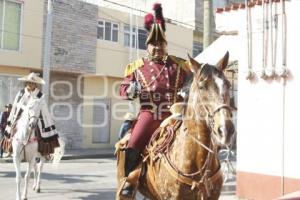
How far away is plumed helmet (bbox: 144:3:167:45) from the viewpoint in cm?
568

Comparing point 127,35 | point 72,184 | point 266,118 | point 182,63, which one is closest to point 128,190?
point 182,63

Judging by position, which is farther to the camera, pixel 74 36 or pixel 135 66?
pixel 74 36

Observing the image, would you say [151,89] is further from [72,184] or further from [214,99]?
[72,184]

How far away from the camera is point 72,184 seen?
488 inches

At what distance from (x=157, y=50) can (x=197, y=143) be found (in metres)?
1.47

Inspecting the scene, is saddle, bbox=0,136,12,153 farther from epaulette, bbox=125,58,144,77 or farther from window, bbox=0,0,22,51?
window, bbox=0,0,22,51

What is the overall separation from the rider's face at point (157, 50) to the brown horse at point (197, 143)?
92 cm

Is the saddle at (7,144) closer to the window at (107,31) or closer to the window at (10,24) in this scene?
the window at (10,24)

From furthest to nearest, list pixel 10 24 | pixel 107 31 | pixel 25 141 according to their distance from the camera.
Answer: pixel 107 31
pixel 10 24
pixel 25 141

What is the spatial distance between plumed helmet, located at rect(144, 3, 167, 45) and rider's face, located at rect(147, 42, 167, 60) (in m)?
0.05

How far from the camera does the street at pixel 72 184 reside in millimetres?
10476

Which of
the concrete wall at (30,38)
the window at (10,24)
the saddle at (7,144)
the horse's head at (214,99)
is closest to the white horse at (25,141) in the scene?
the saddle at (7,144)

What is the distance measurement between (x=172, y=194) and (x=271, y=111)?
494 centimetres

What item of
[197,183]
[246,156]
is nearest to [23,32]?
[246,156]
